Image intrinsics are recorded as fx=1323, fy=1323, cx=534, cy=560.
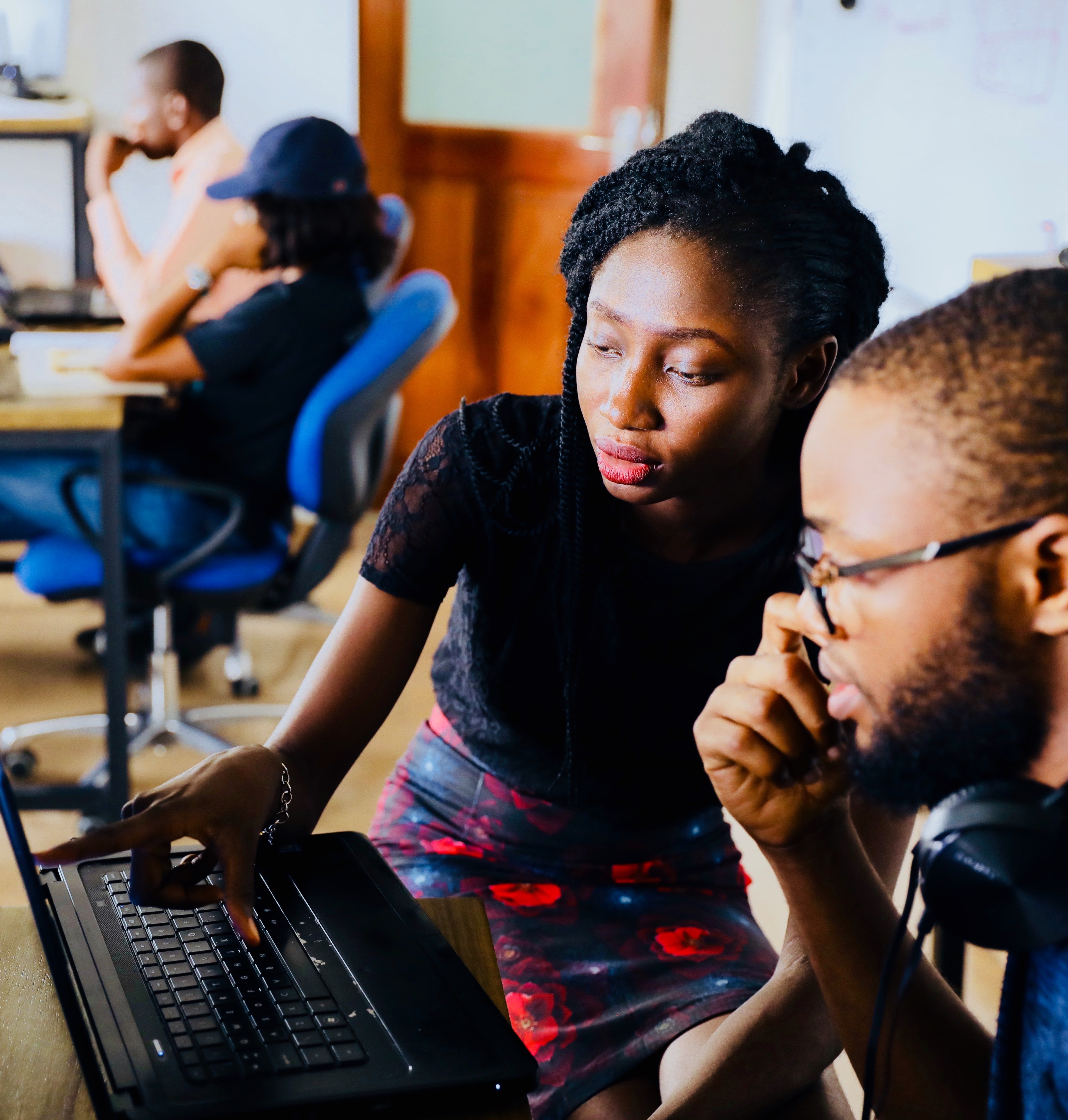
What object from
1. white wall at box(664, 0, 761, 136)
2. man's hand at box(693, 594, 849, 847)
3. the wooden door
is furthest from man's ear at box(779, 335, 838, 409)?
white wall at box(664, 0, 761, 136)

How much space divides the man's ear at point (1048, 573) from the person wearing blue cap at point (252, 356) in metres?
1.80

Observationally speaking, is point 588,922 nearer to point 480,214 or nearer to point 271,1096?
point 271,1096

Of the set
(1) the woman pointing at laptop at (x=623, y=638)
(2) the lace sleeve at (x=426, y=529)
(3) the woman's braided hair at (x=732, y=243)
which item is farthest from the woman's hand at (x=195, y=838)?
(3) the woman's braided hair at (x=732, y=243)

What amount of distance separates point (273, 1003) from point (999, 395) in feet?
1.67

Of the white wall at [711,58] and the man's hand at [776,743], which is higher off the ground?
the white wall at [711,58]

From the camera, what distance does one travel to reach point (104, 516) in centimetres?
206

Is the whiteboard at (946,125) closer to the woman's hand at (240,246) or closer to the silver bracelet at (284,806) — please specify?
the woman's hand at (240,246)

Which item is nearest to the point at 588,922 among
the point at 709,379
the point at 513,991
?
the point at 513,991

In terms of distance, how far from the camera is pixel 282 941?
81cm

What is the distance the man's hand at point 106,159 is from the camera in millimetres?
3039

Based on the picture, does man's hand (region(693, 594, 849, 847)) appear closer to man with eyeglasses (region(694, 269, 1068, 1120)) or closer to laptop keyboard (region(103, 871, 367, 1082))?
man with eyeglasses (region(694, 269, 1068, 1120))

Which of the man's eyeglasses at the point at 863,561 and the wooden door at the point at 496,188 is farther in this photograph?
the wooden door at the point at 496,188

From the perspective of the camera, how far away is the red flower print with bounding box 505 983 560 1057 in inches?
41.3

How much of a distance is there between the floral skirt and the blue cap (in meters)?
1.38
